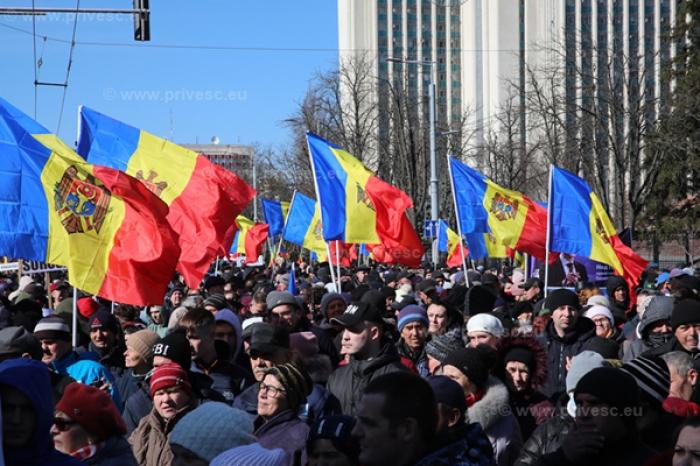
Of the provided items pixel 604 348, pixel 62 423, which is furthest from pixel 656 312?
pixel 62 423

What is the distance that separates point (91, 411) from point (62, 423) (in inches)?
4.8

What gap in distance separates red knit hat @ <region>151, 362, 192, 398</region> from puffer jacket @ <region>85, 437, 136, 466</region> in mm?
1094

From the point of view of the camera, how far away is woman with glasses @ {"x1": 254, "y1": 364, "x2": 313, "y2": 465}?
518cm

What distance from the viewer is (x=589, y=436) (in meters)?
4.35

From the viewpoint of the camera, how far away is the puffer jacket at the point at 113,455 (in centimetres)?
464

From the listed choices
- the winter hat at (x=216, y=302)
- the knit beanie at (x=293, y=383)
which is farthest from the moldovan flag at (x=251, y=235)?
the knit beanie at (x=293, y=383)

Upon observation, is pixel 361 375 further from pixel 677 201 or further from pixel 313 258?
pixel 313 258

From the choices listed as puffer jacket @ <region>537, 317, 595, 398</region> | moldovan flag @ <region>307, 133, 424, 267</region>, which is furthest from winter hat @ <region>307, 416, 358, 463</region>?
moldovan flag @ <region>307, 133, 424, 267</region>

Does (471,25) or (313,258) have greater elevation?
(471,25)

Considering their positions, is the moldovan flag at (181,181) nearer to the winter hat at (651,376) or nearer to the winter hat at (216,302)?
the winter hat at (216,302)

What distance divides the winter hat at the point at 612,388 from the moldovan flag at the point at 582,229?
32.6 feet

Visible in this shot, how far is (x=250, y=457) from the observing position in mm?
4230

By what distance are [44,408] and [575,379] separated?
303cm

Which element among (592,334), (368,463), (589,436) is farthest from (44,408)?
(592,334)
